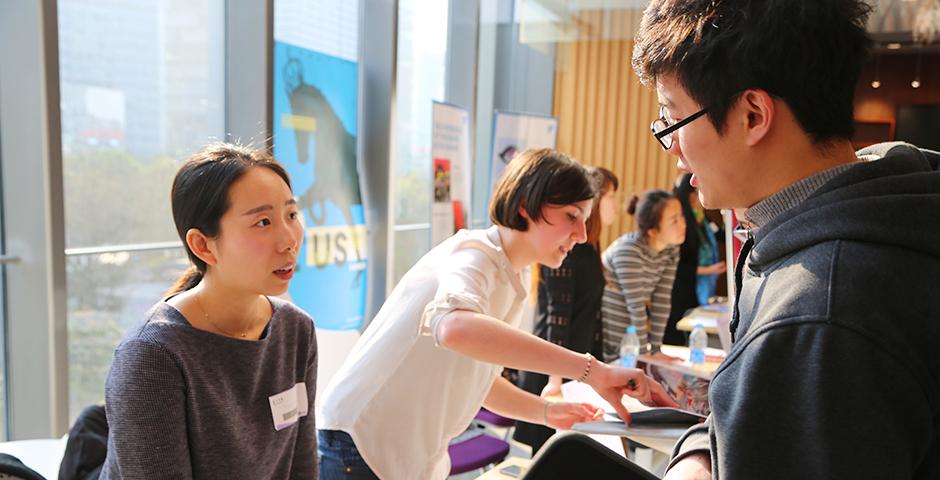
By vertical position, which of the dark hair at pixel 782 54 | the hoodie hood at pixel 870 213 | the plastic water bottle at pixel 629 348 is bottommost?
the plastic water bottle at pixel 629 348

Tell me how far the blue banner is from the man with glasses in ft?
11.9


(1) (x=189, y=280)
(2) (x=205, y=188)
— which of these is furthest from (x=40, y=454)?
(2) (x=205, y=188)

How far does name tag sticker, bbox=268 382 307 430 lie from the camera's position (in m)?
1.65

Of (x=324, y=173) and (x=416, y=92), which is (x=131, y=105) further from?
(x=416, y=92)

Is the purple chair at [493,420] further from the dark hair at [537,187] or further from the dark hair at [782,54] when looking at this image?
the dark hair at [782,54]

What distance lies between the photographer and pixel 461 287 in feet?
5.64

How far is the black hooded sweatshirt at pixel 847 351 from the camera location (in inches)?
26.3

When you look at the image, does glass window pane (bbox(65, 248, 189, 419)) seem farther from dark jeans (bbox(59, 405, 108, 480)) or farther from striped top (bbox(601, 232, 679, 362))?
striped top (bbox(601, 232, 679, 362))

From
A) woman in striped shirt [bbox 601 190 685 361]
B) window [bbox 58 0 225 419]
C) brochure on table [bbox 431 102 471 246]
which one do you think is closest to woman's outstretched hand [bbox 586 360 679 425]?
woman in striped shirt [bbox 601 190 685 361]

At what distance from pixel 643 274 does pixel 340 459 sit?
2747mm

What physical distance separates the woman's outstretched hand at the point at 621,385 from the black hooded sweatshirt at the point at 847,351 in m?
0.94

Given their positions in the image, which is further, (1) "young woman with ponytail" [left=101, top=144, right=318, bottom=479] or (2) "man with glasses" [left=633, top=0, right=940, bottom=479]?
(1) "young woman with ponytail" [left=101, top=144, right=318, bottom=479]

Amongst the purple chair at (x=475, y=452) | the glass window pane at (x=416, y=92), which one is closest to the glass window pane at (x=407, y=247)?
the glass window pane at (x=416, y=92)

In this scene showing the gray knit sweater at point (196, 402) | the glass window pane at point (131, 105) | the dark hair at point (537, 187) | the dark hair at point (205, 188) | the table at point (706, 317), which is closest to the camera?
the gray knit sweater at point (196, 402)
